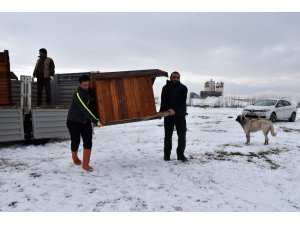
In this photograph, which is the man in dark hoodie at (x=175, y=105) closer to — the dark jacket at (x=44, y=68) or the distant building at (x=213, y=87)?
the dark jacket at (x=44, y=68)

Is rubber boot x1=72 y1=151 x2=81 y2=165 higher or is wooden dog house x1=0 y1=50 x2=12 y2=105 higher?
wooden dog house x1=0 y1=50 x2=12 y2=105

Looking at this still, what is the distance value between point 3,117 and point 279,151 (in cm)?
877

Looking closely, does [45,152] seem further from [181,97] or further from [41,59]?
[181,97]

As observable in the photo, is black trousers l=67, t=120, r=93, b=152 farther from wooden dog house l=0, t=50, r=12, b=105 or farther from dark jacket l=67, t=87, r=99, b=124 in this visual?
wooden dog house l=0, t=50, r=12, b=105

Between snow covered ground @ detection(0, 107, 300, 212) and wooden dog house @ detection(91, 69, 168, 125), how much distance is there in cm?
124

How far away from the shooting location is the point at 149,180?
596 cm

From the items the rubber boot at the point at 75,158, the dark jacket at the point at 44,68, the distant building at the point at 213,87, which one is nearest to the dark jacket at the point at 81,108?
the rubber boot at the point at 75,158

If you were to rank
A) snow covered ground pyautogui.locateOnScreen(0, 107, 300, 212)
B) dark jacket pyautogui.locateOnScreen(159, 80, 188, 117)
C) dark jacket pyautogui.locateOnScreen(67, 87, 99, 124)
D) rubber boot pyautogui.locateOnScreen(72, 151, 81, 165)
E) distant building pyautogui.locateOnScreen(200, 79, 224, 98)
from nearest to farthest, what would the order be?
snow covered ground pyautogui.locateOnScreen(0, 107, 300, 212) → dark jacket pyautogui.locateOnScreen(67, 87, 99, 124) → rubber boot pyautogui.locateOnScreen(72, 151, 81, 165) → dark jacket pyautogui.locateOnScreen(159, 80, 188, 117) → distant building pyautogui.locateOnScreen(200, 79, 224, 98)

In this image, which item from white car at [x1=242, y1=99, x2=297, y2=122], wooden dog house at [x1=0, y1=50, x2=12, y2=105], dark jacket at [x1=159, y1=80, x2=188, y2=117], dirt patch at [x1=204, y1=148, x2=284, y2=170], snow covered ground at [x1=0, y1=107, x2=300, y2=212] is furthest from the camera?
white car at [x1=242, y1=99, x2=297, y2=122]

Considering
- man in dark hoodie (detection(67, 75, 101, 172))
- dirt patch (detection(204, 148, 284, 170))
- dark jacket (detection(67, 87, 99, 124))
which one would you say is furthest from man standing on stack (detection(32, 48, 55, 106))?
dirt patch (detection(204, 148, 284, 170))

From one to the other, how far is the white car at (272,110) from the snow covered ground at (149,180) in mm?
9403

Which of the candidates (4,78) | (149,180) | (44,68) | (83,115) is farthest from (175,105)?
(4,78)

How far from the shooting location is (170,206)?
15.4 feet

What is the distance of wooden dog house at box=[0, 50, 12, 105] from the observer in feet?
29.6
